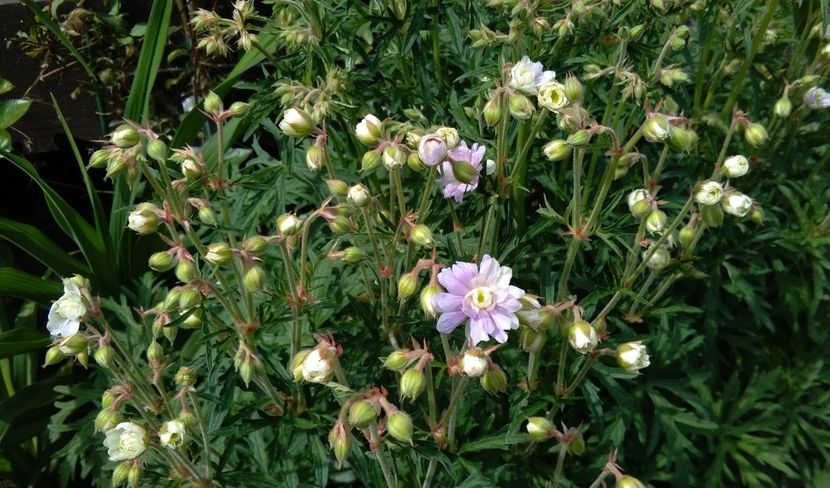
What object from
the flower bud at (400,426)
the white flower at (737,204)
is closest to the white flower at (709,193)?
the white flower at (737,204)

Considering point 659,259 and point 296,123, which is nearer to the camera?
point 296,123

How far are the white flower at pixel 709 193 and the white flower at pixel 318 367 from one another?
83 cm

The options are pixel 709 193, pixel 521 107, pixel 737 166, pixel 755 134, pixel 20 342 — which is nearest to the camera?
pixel 521 107

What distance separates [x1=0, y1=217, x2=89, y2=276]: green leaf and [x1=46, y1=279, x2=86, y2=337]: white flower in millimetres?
1082

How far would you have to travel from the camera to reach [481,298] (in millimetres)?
1128

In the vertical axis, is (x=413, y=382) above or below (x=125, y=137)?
below

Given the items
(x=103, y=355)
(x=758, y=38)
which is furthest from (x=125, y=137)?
(x=758, y=38)

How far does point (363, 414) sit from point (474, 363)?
0.61 ft

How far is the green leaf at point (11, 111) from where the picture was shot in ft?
7.64

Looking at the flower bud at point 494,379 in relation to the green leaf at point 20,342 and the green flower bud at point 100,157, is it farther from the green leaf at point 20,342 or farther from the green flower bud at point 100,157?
the green leaf at point 20,342

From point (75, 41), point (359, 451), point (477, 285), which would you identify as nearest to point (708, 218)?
point (477, 285)

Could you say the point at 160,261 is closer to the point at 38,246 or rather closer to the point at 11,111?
the point at 38,246

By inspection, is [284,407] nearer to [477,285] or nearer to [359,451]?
[359,451]

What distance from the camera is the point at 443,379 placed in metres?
1.68
